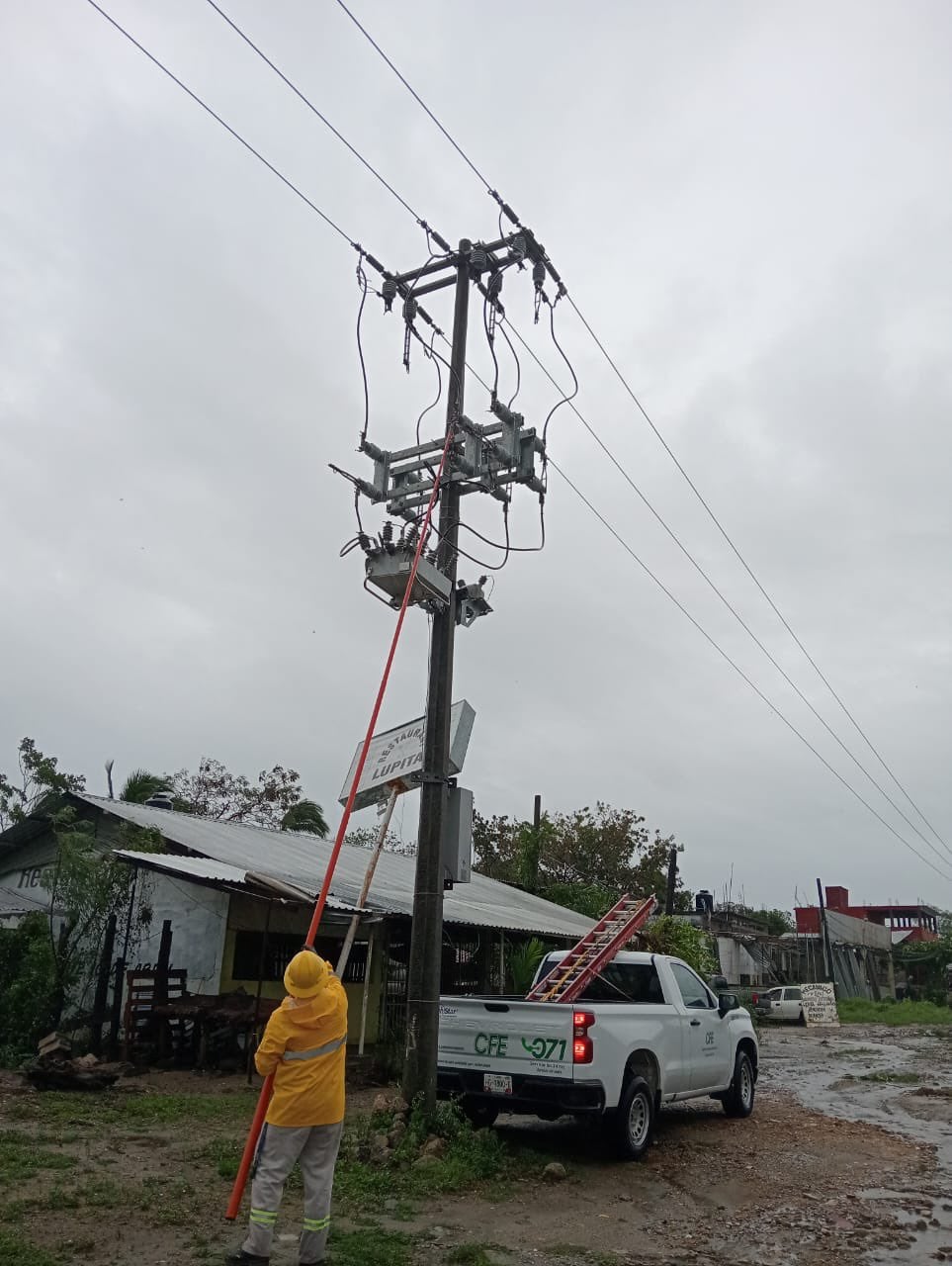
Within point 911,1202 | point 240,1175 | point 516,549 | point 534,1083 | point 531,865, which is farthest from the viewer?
point 531,865

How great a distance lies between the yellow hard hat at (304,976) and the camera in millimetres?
5570

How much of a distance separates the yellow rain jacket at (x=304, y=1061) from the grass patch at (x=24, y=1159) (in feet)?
8.29

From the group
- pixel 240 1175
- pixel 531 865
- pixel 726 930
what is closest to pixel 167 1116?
pixel 240 1175

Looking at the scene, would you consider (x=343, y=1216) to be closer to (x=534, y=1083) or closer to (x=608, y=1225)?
(x=608, y=1225)

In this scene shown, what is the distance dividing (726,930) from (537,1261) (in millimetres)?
38607

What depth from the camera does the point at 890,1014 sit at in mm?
36031

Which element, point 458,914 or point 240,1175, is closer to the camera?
point 240,1175

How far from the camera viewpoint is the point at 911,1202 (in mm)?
7352

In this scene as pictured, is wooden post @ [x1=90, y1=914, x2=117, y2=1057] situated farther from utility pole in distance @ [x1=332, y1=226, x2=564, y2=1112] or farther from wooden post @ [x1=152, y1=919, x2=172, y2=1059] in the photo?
utility pole in distance @ [x1=332, y1=226, x2=564, y2=1112]

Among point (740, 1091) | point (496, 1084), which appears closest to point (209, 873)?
point (496, 1084)

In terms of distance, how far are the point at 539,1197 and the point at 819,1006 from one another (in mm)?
29286

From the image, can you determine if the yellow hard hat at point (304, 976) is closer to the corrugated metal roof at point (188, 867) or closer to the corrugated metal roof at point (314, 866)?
the corrugated metal roof at point (188, 867)

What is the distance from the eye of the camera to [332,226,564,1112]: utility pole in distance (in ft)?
28.5

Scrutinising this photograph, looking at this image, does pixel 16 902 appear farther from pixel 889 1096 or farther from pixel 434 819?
pixel 889 1096
